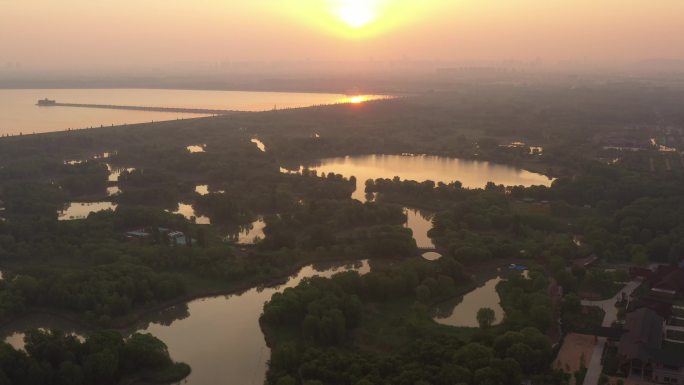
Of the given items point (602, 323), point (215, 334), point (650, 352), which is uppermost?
point (650, 352)

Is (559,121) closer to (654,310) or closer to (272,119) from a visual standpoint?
(272,119)

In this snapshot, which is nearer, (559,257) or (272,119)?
(559,257)

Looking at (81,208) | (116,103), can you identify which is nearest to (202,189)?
(81,208)

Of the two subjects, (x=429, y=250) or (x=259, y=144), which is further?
(x=259, y=144)

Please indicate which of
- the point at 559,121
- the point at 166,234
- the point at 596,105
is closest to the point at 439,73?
the point at 596,105

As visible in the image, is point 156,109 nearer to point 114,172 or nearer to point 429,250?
point 114,172
